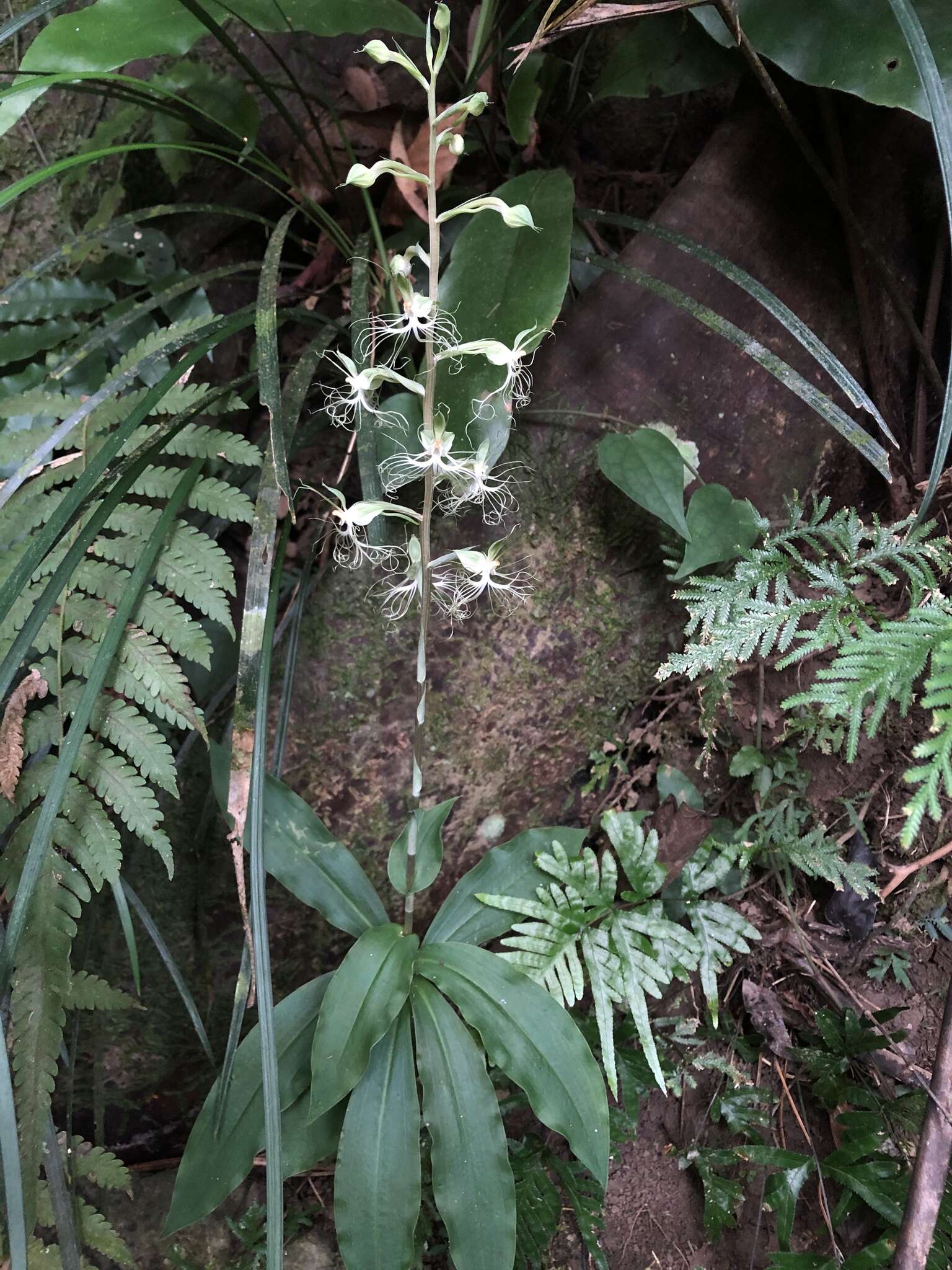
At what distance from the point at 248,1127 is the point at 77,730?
804 millimetres

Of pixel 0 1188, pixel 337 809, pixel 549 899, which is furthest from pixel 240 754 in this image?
pixel 0 1188

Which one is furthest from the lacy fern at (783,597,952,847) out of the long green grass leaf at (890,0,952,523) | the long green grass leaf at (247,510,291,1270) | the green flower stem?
the long green grass leaf at (247,510,291,1270)

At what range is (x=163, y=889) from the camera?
1.86 m

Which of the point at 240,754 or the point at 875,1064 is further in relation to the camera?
the point at 875,1064

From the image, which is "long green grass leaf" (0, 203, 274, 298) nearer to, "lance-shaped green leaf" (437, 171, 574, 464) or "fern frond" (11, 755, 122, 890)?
"lance-shaped green leaf" (437, 171, 574, 464)

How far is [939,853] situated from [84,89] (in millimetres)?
2485

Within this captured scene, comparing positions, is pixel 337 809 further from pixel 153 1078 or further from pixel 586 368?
pixel 586 368

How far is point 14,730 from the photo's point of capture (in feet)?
4.83

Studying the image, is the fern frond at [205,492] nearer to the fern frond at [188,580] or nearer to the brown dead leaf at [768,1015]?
the fern frond at [188,580]

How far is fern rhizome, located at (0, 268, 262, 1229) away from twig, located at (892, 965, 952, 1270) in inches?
56.6

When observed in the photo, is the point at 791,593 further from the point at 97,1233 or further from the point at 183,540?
the point at 97,1233

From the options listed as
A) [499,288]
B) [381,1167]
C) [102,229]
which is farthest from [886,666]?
[102,229]

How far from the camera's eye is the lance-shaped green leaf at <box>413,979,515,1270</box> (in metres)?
1.43

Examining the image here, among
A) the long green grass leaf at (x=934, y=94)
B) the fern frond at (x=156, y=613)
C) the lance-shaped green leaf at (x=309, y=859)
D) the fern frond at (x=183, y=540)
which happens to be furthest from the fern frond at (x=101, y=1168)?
the long green grass leaf at (x=934, y=94)
